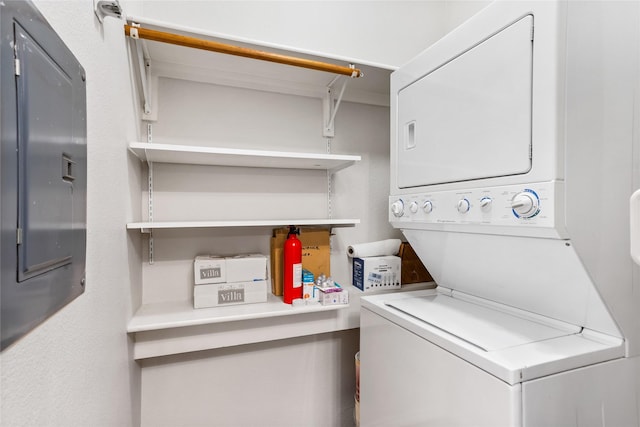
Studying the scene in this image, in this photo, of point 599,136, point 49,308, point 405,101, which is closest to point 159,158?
point 49,308

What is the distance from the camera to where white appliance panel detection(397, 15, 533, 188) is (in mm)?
968

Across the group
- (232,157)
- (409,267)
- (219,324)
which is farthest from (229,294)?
(409,267)

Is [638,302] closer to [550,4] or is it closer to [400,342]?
[400,342]

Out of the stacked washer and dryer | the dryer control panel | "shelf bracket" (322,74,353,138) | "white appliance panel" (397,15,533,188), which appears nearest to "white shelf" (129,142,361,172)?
"shelf bracket" (322,74,353,138)

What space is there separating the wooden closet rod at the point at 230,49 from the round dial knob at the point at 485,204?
3.05 feet

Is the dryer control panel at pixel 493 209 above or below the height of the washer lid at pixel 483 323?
above

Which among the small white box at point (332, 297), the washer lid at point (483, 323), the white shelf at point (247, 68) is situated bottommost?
the small white box at point (332, 297)

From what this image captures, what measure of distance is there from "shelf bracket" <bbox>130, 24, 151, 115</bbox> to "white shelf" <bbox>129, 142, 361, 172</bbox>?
0.29m

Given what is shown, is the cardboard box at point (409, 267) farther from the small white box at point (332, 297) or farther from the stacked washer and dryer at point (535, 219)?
the stacked washer and dryer at point (535, 219)

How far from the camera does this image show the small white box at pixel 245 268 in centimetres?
160

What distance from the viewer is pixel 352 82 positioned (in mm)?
1870

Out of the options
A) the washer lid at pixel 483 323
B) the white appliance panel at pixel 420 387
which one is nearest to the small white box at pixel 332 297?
the white appliance panel at pixel 420 387

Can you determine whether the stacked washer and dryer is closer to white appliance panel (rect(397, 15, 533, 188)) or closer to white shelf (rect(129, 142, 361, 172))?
white appliance panel (rect(397, 15, 533, 188))

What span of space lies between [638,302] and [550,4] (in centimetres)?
100
